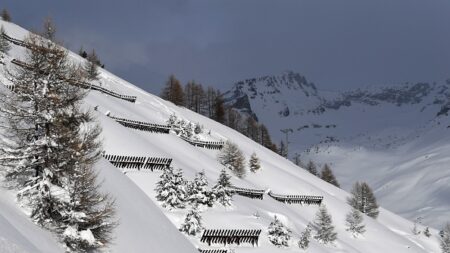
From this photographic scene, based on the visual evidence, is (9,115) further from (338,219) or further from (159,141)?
(338,219)

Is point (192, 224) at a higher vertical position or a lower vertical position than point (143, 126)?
lower

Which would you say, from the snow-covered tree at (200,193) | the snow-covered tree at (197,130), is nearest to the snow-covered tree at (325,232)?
the snow-covered tree at (200,193)

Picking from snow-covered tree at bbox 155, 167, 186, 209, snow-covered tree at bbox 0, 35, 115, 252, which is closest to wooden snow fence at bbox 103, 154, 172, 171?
snow-covered tree at bbox 155, 167, 186, 209

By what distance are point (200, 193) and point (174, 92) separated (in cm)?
6077

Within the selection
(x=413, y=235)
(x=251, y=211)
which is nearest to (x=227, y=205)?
(x=251, y=211)

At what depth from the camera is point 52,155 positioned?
18.9 m

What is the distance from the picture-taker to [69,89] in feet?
66.8

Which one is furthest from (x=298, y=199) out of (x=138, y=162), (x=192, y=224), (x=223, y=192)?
(x=192, y=224)

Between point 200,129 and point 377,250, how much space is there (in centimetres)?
2337

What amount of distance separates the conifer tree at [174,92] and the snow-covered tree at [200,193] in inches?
2298

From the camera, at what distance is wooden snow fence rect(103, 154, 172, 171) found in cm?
3550

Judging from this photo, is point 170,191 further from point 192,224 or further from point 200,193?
point 192,224

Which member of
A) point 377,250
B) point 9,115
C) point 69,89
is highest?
point 69,89

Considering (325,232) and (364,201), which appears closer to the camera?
(325,232)
